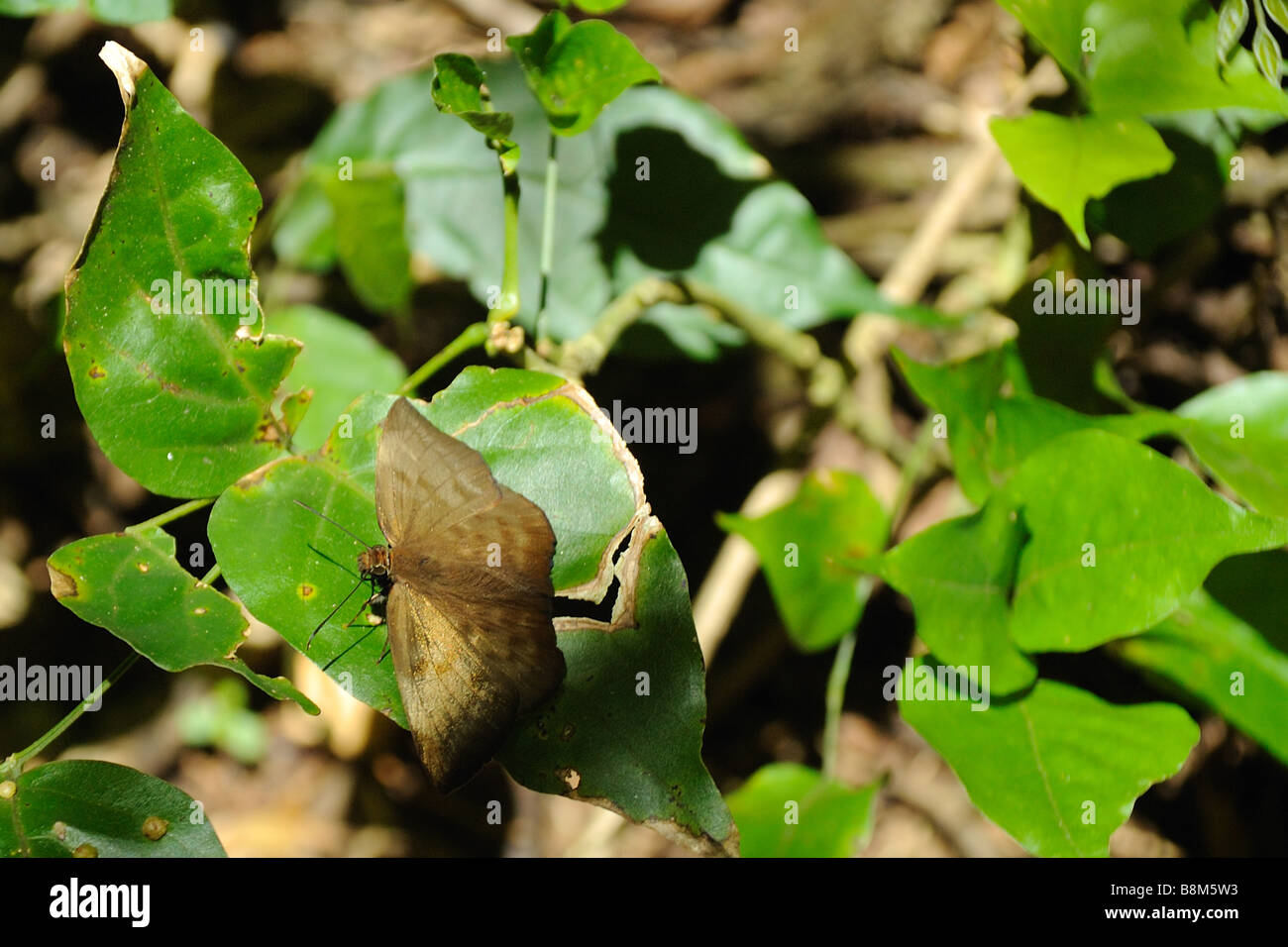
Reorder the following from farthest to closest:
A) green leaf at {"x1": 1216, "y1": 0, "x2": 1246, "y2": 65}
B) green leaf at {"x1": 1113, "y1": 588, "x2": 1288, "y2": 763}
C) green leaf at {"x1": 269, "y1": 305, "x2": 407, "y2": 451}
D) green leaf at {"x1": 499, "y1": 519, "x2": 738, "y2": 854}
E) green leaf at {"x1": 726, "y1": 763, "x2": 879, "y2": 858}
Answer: green leaf at {"x1": 269, "y1": 305, "x2": 407, "y2": 451}, green leaf at {"x1": 726, "y1": 763, "x2": 879, "y2": 858}, green leaf at {"x1": 1113, "y1": 588, "x2": 1288, "y2": 763}, green leaf at {"x1": 1216, "y1": 0, "x2": 1246, "y2": 65}, green leaf at {"x1": 499, "y1": 519, "x2": 738, "y2": 854}

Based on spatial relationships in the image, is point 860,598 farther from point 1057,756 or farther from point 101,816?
point 101,816

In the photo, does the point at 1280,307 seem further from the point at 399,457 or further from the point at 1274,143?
the point at 399,457

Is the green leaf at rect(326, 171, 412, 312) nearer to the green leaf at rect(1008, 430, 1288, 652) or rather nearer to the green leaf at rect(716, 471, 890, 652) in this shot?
the green leaf at rect(716, 471, 890, 652)

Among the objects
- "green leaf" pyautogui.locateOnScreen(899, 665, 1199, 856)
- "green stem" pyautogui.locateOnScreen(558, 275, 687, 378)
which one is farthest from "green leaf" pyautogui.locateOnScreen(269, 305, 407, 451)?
"green leaf" pyautogui.locateOnScreen(899, 665, 1199, 856)

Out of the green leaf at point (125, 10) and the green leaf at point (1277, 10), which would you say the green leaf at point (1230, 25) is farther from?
the green leaf at point (125, 10)

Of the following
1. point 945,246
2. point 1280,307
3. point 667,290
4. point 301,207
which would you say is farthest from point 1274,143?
point 301,207
